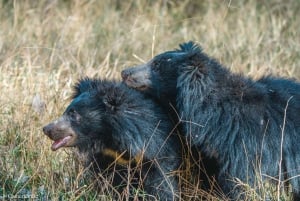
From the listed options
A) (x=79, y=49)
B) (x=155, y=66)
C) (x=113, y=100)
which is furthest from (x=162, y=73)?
(x=79, y=49)

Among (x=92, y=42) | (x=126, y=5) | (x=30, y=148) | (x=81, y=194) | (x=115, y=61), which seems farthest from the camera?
(x=126, y=5)

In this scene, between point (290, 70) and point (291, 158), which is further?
point (290, 70)

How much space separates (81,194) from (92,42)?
14.3 feet

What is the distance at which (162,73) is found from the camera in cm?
694

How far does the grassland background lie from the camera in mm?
7012

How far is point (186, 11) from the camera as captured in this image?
13.0 m

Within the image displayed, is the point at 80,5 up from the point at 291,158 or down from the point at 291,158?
up

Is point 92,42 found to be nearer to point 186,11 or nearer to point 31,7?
point 31,7

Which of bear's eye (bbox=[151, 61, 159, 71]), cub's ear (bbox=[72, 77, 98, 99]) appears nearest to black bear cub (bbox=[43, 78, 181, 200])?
cub's ear (bbox=[72, 77, 98, 99])

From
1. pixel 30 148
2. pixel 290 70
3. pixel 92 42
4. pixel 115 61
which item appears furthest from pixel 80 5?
pixel 30 148

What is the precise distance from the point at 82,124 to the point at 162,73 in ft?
2.71

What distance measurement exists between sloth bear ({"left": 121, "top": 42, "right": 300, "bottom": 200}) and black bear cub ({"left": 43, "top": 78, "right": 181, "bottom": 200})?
8.7 inches

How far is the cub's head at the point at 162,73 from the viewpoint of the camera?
6.80 meters

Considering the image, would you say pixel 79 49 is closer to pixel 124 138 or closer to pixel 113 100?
pixel 113 100
